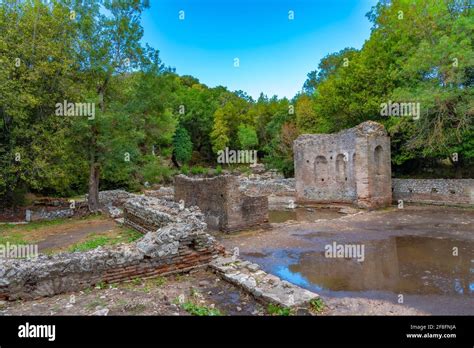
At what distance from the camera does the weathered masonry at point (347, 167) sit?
1934cm

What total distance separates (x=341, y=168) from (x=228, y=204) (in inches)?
417

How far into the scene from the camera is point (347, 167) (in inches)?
842

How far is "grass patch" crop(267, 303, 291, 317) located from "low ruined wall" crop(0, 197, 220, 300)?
290 centimetres

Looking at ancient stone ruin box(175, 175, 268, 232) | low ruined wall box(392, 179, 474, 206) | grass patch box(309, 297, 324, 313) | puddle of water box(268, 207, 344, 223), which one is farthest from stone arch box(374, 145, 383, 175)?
grass patch box(309, 297, 324, 313)

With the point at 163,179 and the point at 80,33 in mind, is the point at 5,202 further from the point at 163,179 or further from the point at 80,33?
the point at 163,179

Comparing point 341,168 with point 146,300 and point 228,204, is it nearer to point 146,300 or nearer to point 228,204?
point 228,204

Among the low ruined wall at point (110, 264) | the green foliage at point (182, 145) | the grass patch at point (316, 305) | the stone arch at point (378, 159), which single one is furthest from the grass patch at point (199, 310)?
the green foliage at point (182, 145)

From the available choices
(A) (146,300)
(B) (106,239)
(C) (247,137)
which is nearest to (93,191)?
(B) (106,239)

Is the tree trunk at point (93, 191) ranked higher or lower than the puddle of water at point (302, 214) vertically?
higher

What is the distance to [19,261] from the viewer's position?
715 centimetres

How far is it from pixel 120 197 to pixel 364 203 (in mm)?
15091

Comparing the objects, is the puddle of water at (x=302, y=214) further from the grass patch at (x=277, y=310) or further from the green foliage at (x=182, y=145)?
the green foliage at (x=182, y=145)

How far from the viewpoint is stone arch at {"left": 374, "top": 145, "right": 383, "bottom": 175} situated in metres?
19.9

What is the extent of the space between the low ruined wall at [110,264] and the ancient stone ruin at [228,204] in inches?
176
